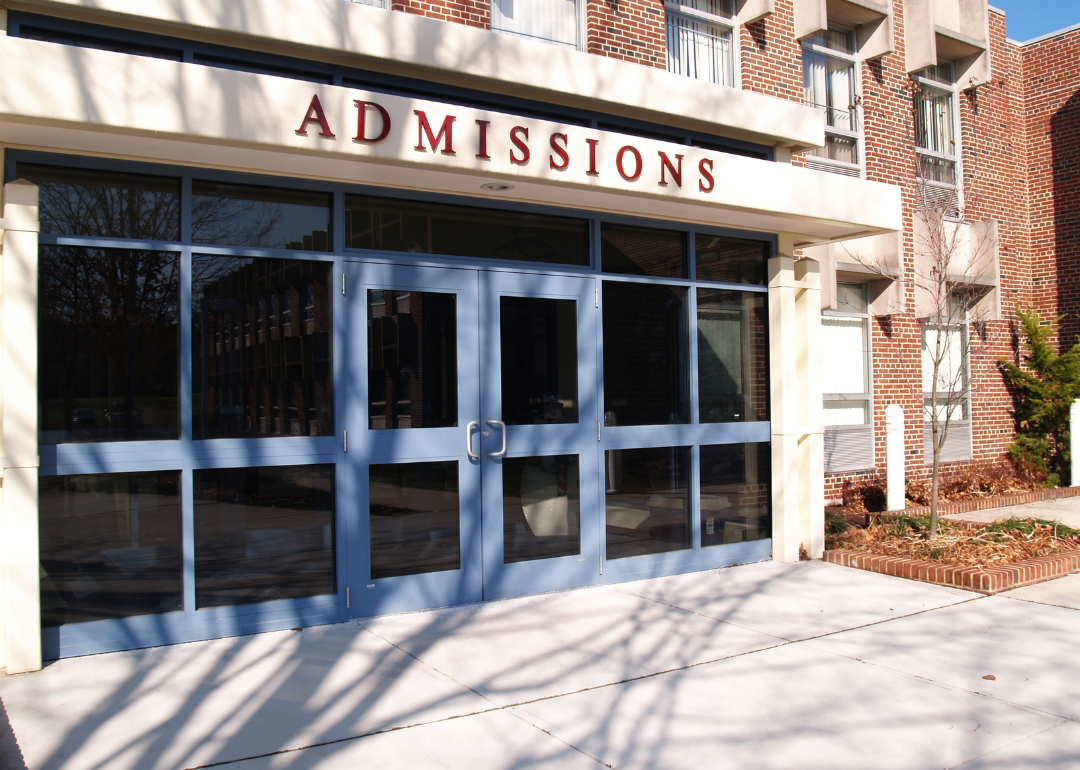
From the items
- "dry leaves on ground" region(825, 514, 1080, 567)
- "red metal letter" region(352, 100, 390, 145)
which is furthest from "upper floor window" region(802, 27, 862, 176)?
"red metal letter" region(352, 100, 390, 145)

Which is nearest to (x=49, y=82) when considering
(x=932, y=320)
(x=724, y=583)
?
(x=724, y=583)

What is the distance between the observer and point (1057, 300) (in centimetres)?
1345

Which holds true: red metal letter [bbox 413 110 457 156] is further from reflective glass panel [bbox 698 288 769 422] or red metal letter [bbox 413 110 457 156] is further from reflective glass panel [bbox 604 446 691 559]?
reflective glass panel [bbox 698 288 769 422]

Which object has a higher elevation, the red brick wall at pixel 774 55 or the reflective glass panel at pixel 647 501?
the red brick wall at pixel 774 55

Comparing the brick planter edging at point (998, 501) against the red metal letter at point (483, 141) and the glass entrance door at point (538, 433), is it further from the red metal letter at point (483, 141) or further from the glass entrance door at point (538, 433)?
the red metal letter at point (483, 141)

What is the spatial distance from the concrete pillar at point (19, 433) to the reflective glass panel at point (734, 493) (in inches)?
194

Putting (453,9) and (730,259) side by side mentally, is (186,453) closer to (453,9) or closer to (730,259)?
(453,9)

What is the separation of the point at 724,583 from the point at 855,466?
15.8 feet

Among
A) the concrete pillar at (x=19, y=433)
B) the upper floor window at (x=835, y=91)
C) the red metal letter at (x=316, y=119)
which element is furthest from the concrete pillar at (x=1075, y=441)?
the concrete pillar at (x=19, y=433)

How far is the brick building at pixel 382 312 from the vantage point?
474cm

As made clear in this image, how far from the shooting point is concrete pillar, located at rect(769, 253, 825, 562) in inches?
295

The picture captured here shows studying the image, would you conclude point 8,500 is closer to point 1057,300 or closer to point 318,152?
point 318,152

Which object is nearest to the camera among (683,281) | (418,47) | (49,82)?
(49,82)

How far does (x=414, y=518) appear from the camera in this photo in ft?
18.9
